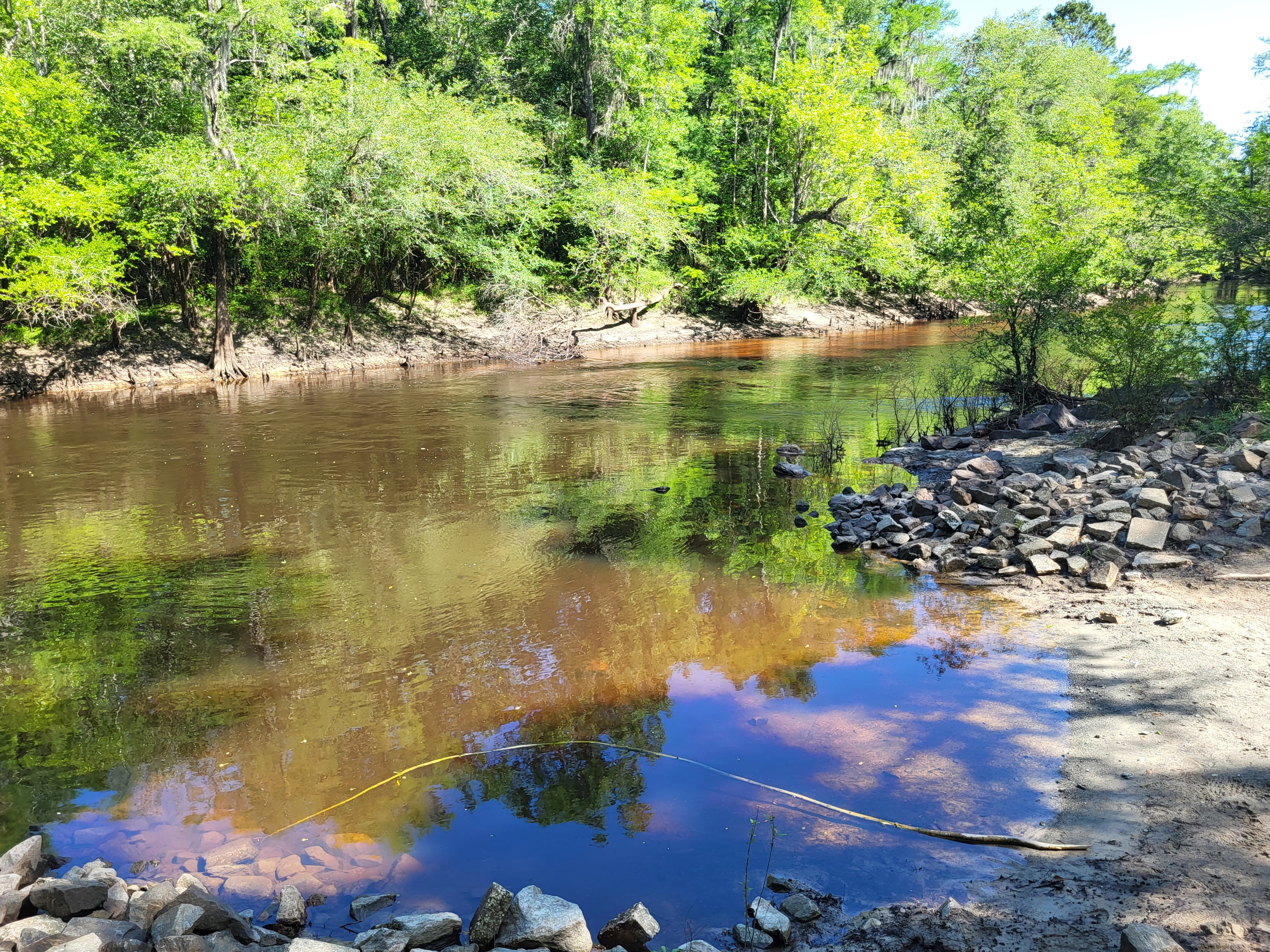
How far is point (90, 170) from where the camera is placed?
24234 mm

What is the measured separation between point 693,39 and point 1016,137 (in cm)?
1897

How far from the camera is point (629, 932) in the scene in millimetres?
3971

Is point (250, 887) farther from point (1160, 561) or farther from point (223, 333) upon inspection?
point (223, 333)

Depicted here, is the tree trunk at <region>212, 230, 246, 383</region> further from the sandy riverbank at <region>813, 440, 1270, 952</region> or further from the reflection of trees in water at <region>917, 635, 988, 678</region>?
the sandy riverbank at <region>813, 440, 1270, 952</region>

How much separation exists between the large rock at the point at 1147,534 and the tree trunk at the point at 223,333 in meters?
26.6

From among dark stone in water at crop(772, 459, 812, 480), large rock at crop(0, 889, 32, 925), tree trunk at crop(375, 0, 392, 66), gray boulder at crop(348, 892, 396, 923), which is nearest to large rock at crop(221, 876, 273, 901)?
gray boulder at crop(348, 892, 396, 923)

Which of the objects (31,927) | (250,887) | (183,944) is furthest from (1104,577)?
(31,927)

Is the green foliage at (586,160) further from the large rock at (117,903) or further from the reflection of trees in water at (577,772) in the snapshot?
the large rock at (117,903)

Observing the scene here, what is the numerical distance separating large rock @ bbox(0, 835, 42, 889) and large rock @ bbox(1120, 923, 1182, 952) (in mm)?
5354

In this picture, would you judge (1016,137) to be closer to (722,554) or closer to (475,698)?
(722,554)

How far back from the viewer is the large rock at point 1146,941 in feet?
11.3

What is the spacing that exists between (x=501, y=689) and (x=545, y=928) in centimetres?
310

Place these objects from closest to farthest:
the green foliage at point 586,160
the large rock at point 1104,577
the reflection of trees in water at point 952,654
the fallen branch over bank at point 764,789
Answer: the fallen branch over bank at point 764,789 → the reflection of trees in water at point 952,654 → the large rock at point 1104,577 → the green foliage at point 586,160

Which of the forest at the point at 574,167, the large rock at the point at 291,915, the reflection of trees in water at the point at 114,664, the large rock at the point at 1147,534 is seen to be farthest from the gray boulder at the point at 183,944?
the forest at the point at 574,167
